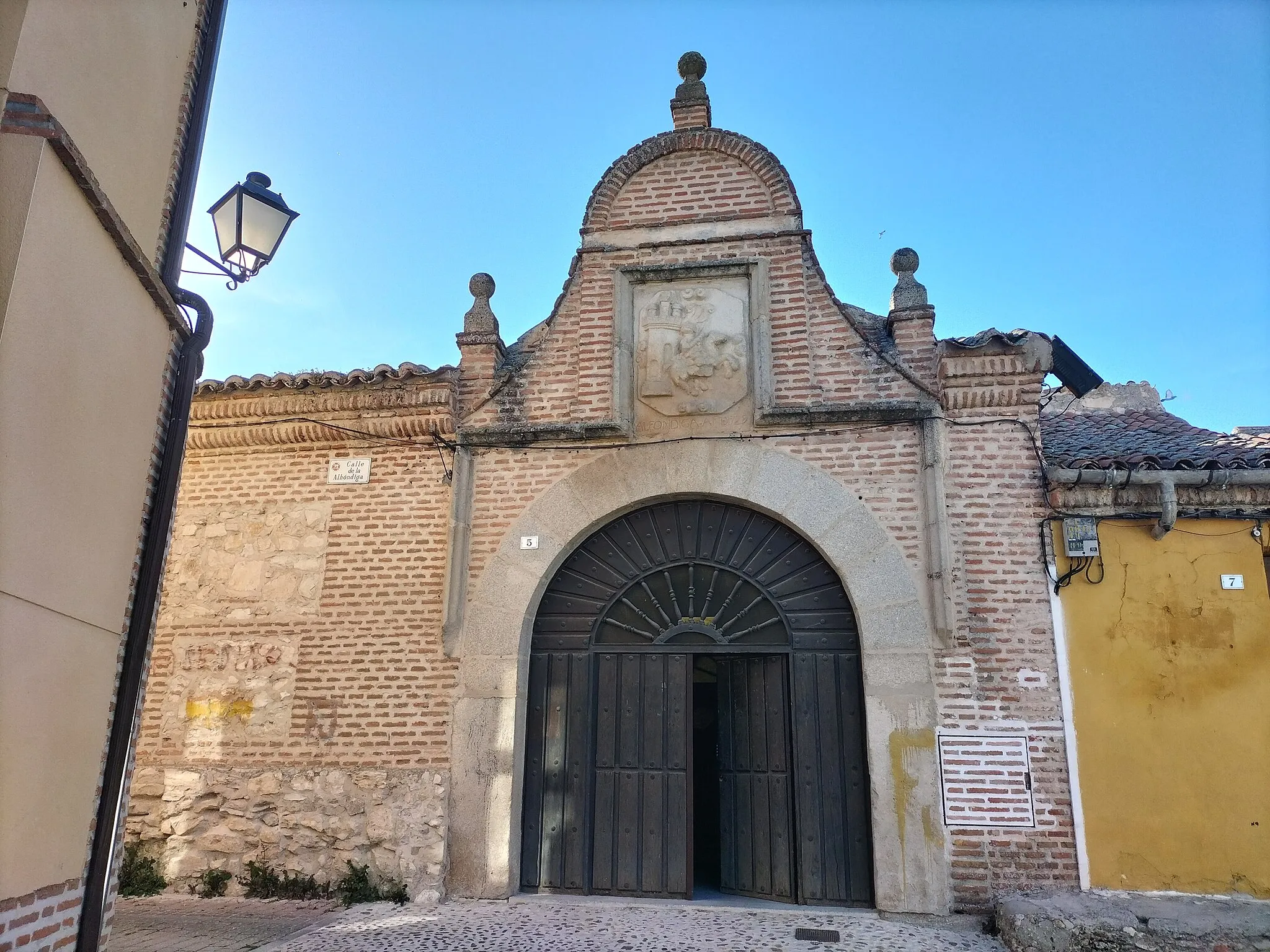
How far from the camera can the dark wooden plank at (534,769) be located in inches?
248

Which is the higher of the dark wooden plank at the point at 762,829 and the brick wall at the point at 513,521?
the brick wall at the point at 513,521

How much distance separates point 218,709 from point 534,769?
2.49 meters

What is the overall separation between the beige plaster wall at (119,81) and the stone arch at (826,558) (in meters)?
3.25

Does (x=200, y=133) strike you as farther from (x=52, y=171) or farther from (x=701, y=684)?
(x=701, y=684)

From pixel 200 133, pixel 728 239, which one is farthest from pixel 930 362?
pixel 200 133

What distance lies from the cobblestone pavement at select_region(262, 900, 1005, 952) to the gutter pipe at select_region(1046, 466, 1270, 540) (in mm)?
2976

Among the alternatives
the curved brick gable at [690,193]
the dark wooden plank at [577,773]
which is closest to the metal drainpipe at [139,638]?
the dark wooden plank at [577,773]

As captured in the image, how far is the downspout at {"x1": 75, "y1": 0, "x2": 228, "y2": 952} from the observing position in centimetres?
427

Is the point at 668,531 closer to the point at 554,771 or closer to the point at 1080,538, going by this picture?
the point at 554,771

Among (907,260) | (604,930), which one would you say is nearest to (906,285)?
(907,260)

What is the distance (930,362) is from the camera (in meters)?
6.59

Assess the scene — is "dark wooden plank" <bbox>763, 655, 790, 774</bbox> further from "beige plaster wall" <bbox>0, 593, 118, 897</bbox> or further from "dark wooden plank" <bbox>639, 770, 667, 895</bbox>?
"beige plaster wall" <bbox>0, 593, 118, 897</bbox>

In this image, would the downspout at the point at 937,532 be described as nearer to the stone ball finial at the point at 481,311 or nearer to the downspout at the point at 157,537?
the stone ball finial at the point at 481,311

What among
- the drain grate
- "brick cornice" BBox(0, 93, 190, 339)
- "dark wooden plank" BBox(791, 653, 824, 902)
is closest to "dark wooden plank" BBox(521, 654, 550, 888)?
"dark wooden plank" BBox(791, 653, 824, 902)
